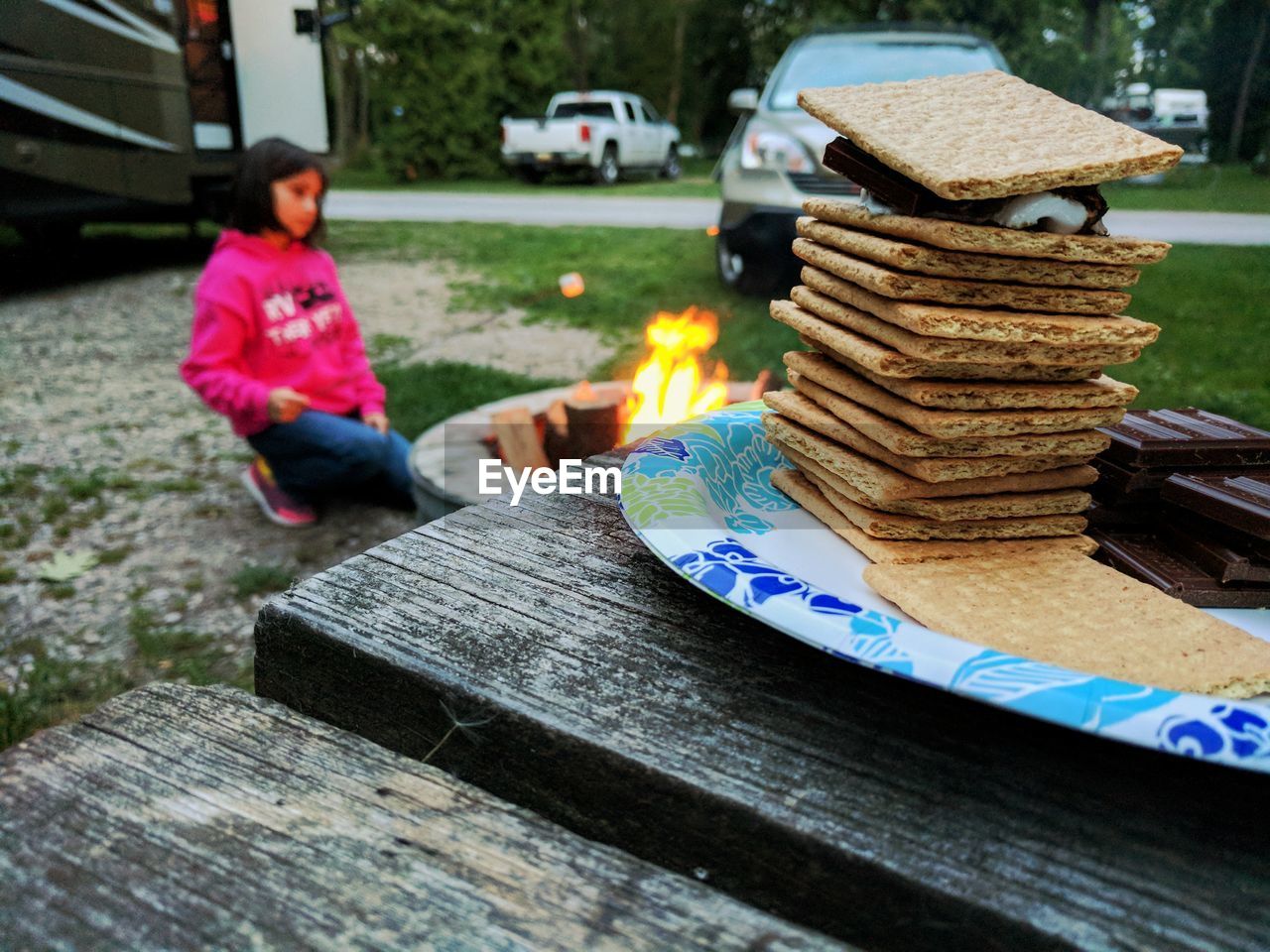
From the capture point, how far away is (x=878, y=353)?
3.44 ft

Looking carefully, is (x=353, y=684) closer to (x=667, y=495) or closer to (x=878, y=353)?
(x=667, y=495)

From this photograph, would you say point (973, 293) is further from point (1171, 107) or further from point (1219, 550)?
point (1171, 107)

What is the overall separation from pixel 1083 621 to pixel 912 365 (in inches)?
12.3

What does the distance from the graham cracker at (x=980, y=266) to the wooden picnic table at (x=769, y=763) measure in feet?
1.40

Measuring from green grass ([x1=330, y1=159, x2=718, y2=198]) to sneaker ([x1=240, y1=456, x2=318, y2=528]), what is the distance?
14.0 m

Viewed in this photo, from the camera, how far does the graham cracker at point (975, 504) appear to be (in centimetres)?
109

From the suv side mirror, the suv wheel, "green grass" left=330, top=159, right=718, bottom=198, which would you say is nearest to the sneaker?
the suv wheel

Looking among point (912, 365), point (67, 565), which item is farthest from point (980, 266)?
point (67, 565)

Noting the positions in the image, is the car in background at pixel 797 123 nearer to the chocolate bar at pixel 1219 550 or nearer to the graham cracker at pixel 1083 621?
the chocolate bar at pixel 1219 550

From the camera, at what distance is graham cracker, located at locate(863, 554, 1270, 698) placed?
2.76 feet

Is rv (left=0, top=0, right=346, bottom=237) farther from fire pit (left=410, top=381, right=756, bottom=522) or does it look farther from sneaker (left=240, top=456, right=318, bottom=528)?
fire pit (left=410, top=381, right=756, bottom=522)

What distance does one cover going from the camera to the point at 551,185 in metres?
20.8

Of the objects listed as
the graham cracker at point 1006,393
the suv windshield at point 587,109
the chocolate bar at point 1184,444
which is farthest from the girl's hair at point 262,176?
the suv windshield at point 587,109

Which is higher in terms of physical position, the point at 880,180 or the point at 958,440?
the point at 880,180
